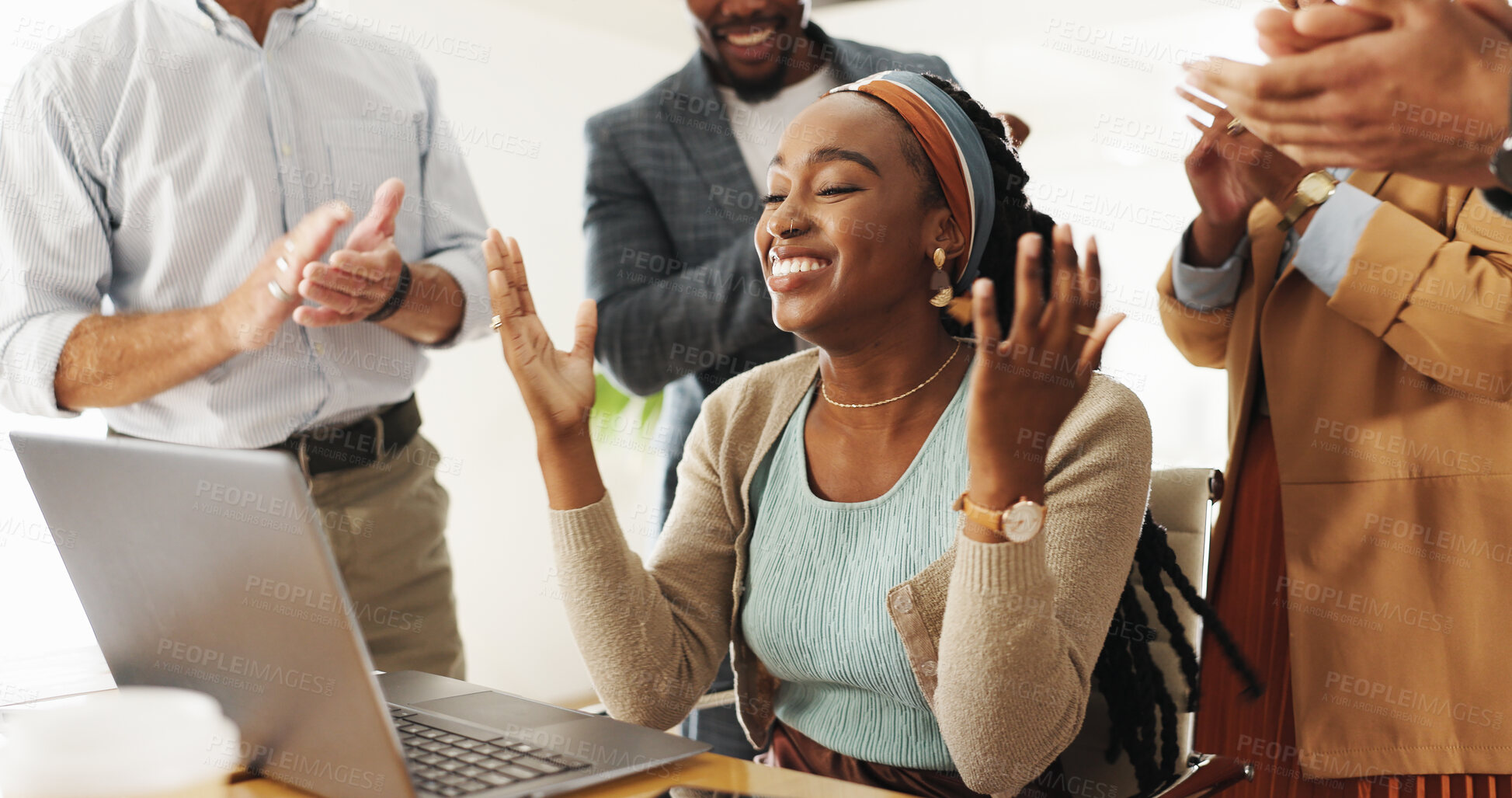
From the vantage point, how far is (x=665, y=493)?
7.16 feet

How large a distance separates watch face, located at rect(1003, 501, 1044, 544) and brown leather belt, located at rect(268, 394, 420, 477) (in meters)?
1.31

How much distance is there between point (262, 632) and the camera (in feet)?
2.70

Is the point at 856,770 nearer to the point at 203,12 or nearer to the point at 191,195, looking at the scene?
the point at 191,195

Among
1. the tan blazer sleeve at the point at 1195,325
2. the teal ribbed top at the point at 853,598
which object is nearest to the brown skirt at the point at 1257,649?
the tan blazer sleeve at the point at 1195,325

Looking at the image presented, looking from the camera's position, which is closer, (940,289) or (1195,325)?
(940,289)

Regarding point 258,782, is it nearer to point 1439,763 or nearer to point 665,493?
point 665,493

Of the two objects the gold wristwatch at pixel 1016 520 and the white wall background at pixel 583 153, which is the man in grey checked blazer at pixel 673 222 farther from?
the white wall background at pixel 583 153

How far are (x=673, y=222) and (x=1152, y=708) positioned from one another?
53.7 inches

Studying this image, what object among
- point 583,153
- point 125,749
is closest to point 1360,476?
point 125,749

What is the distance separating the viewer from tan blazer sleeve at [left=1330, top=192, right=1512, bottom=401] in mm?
1438

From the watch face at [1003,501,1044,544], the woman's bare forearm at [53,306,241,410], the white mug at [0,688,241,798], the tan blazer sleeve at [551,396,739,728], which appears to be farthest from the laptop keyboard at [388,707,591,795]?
the woman's bare forearm at [53,306,241,410]

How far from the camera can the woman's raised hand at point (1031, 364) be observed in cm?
96

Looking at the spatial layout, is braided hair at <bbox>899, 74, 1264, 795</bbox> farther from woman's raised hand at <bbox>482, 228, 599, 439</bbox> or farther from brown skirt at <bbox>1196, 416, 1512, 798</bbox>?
woman's raised hand at <bbox>482, 228, 599, 439</bbox>

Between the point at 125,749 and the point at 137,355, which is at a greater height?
the point at 137,355
